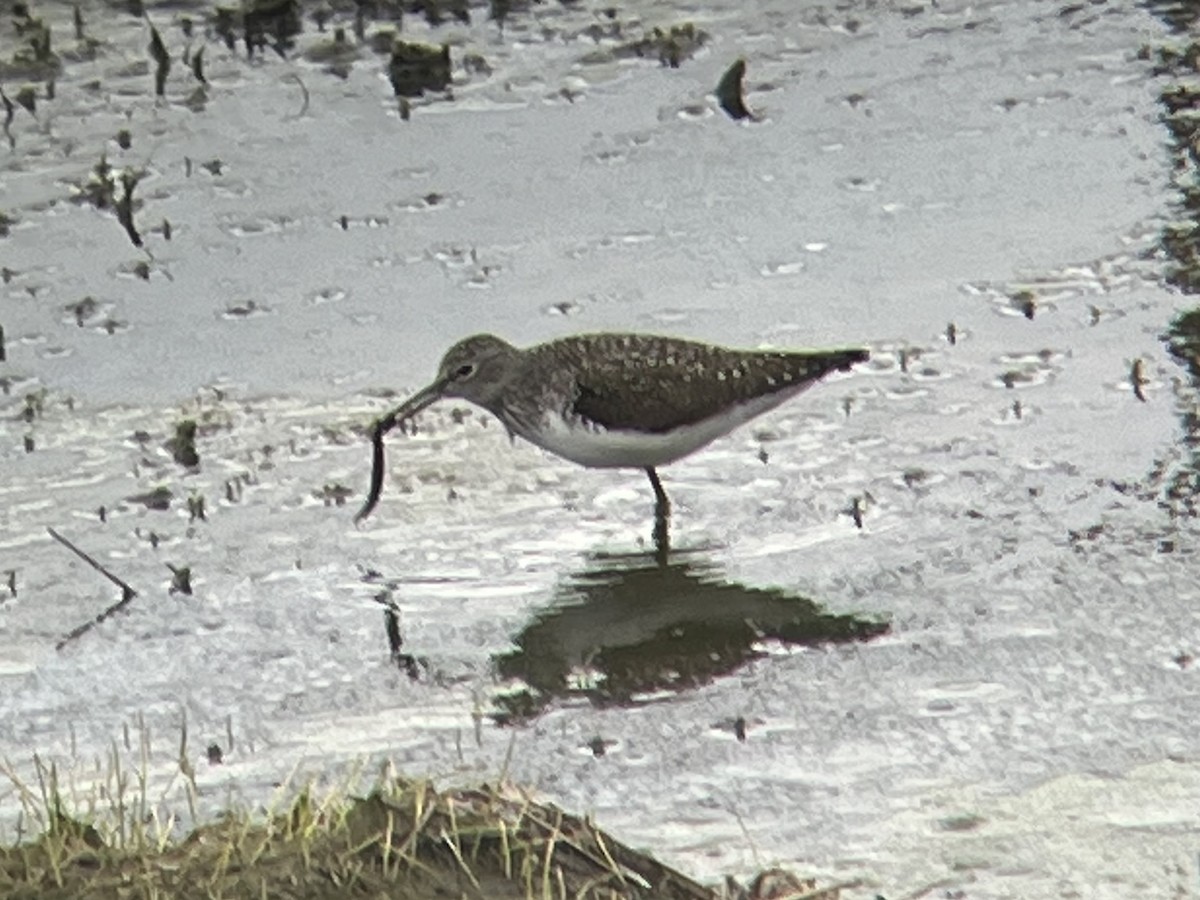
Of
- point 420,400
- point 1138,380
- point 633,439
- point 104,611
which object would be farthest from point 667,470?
point 104,611

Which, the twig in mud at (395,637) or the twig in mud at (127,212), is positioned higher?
the twig in mud at (127,212)

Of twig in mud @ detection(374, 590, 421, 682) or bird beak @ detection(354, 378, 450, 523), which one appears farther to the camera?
bird beak @ detection(354, 378, 450, 523)

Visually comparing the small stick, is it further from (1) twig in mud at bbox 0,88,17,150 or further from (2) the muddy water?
(1) twig in mud at bbox 0,88,17,150

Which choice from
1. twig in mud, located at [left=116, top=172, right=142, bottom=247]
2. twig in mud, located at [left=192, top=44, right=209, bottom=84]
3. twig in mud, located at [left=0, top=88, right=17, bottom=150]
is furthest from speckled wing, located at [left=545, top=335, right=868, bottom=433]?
twig in mud, located at [left=192, top=44, right=209, bottom=84]

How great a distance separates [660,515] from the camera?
9.23 m

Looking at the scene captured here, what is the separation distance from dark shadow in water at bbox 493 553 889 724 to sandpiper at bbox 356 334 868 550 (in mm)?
395

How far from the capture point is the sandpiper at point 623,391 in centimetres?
931

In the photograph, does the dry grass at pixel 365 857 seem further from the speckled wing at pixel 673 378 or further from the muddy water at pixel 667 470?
the speckled wing at pixel 673 378

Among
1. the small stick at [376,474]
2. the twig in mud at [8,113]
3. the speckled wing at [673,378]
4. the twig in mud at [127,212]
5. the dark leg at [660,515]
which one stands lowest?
the dark leg at [660,515]

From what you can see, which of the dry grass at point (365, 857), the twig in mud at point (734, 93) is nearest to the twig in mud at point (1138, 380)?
the twig in mud at point (734, 93)

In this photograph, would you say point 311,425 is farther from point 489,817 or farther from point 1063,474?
point 489,817

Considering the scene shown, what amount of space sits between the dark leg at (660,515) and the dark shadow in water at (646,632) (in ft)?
0.25

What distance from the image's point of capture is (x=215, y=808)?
7.32 meters

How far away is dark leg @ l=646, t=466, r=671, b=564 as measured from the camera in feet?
29.6
